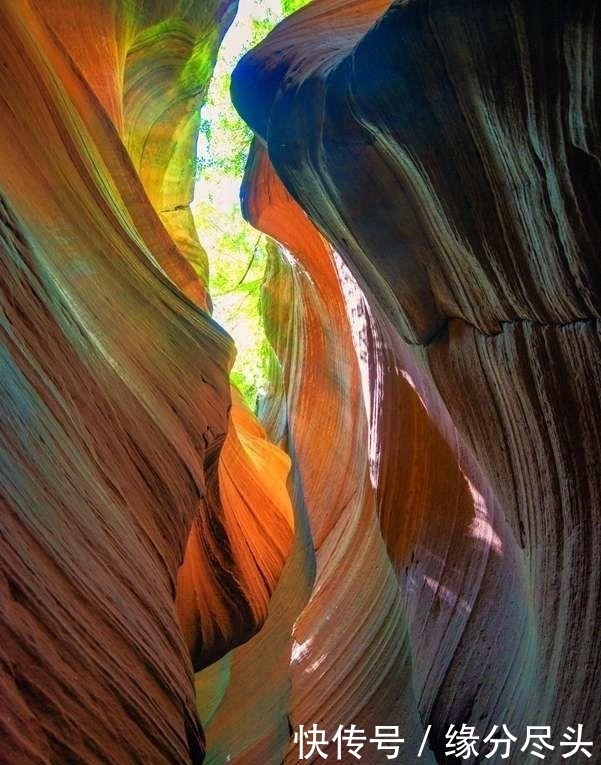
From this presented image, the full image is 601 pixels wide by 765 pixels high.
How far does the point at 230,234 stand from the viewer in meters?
12.1

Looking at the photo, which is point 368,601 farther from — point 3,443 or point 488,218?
point 3,443

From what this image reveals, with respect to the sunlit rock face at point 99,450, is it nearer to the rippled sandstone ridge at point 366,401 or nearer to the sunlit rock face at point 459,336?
the rippled sandstone ridge at point 366,401

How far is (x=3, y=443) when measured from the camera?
199 cm

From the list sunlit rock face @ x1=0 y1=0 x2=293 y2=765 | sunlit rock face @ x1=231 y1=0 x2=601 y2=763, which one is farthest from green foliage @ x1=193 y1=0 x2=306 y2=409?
sunlit rock face @ x1=231 y1=0 x2=601 y2=763

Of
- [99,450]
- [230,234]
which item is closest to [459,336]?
[99,450]

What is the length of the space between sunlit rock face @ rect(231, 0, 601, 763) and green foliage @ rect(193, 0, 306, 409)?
6.00 m

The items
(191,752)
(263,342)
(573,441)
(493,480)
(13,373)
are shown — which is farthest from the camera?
(263,342)

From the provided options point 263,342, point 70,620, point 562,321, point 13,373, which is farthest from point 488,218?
point 263,342

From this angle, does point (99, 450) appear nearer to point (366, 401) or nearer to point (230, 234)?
point (366, 401)

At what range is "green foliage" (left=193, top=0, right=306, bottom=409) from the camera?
11398mm

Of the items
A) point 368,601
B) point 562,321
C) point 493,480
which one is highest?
point 562,321

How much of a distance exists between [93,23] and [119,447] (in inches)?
190

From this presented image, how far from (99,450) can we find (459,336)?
2.02 metres

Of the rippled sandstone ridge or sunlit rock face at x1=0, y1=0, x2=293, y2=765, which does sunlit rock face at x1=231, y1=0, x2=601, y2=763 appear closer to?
the rippled sandstone ridge
